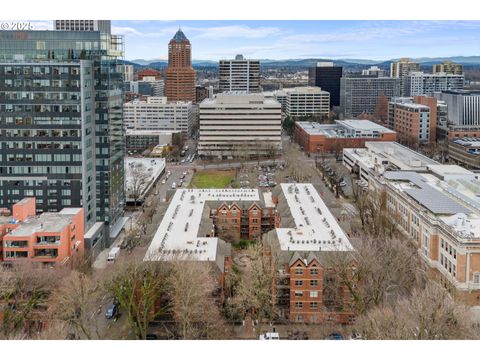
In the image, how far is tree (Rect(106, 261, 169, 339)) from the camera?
7.41 meters

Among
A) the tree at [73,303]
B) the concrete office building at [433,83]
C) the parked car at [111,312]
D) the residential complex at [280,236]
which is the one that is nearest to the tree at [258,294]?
the residential complex at [280,236]

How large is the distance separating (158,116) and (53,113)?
56.9 feet

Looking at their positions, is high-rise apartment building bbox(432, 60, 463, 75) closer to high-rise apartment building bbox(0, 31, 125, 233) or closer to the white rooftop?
the white rooftop

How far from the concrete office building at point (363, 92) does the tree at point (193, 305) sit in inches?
1182

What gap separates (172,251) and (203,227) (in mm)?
1932

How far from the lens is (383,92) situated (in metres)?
36.8

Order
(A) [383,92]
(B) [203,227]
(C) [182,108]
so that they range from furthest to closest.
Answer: (A) [383,92] → (C) [182,108] → (B) [203,227]

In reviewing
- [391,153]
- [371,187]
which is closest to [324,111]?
[391,153]

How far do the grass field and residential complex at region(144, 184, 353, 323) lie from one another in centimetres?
Result: 390

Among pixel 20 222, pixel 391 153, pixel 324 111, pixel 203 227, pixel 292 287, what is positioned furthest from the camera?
pixel 324 111

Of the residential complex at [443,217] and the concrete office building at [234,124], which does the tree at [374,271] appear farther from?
the concrete office building at [234,124]

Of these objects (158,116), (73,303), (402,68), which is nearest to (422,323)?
(73,303)

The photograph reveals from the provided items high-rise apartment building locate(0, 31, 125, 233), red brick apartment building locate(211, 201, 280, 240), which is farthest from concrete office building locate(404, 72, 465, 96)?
high-rise apartment building locate(0, 31, 125, 233)

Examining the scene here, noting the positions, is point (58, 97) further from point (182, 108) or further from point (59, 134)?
point (182, 108)
